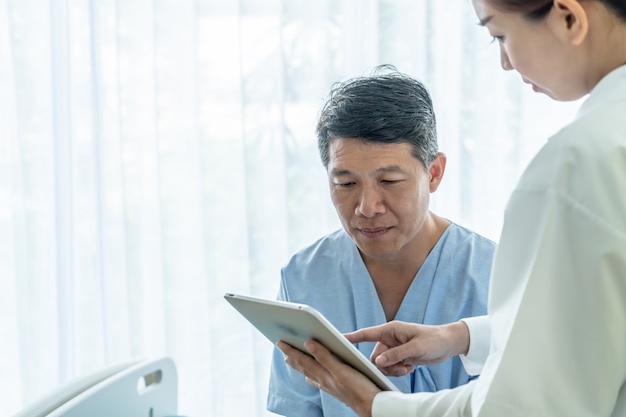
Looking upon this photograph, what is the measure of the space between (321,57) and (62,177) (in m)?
0.87

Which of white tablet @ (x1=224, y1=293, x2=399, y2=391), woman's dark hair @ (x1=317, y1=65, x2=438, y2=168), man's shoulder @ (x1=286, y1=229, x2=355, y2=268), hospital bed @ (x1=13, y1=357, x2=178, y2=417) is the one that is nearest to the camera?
white tablet @ (x1=224, y1=293, x2=399, y2=391)

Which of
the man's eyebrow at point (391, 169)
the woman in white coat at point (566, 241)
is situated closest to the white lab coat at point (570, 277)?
the woman in white coat at point (566, 241)

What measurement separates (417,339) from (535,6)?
28.6 inches

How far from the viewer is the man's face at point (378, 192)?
5.08ft

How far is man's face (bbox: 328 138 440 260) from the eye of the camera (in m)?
1.55

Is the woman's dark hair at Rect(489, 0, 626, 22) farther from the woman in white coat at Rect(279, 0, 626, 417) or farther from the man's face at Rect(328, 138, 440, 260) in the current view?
the man's face at Rect(328, 138, 440, 260)

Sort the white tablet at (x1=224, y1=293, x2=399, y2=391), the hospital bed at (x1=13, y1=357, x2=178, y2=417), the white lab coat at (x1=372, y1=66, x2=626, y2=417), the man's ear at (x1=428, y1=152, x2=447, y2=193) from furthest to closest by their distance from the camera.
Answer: the man's ear at (x1=428, y1=152, x2=447, y2=193), the hospital bed at (x1=13, y1=357, x2=178, y2=417), the white tablet at (x1=224, y1=293, x2=399, y2=391), the white lab coat at (x1=372, y1=66, x2=626, y2=417)

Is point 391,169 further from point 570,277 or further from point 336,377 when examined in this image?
point 570,277

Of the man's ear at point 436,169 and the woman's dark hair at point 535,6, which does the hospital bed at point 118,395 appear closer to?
the man's ear at point 436,169

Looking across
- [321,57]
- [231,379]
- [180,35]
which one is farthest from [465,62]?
[231,379]

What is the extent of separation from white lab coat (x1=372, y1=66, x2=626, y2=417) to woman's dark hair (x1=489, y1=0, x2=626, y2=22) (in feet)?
0.22

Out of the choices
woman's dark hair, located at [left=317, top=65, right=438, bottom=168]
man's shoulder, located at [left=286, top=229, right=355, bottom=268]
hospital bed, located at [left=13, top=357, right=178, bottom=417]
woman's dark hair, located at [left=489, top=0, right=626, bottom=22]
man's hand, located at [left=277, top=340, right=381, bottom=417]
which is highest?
woman's dark hair, located at [left=489, top=0, right=626, bottom=22]

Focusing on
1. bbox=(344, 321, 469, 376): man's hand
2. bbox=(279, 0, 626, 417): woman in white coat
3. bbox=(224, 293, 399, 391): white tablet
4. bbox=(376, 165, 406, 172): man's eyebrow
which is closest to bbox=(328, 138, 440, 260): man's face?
bbox=(376, 165, 406, 172): man's eyebrow

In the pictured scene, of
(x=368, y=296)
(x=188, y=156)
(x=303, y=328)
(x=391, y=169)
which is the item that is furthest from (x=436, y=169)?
(x=188, y=156)
